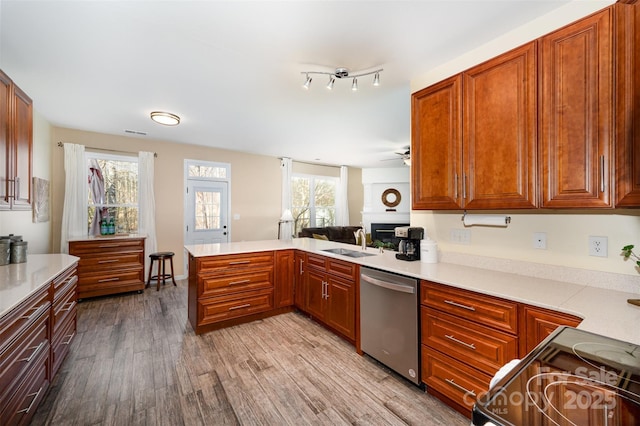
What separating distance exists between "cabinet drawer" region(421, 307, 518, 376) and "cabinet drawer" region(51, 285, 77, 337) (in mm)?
2727

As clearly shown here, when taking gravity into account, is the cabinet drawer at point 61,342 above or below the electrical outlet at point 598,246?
below

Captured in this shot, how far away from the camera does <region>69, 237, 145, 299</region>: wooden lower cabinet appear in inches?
152

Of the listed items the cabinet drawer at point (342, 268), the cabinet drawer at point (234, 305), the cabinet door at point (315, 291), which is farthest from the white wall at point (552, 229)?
the cabinet drawer at point (234, 305)

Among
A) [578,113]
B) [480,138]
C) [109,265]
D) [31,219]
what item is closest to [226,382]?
[480,138]

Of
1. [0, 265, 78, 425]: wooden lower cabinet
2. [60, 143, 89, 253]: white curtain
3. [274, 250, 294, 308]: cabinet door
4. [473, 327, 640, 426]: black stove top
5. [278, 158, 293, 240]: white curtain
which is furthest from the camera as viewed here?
[278, 158, 293, 240]: white curtain

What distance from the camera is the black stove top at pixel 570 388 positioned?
605 millimetres

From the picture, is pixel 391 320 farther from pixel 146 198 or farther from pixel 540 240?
pixel 146 198

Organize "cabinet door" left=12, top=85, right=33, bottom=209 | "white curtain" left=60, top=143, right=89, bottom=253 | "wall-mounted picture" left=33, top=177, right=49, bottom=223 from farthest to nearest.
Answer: "white curtain" left=60, top=143, right=89, bottom=253 → "wall-mounted picture" left=33, top=177, right=49, bottom=223 → "cabinet door" left=12, top=85, right=33, bottom=209

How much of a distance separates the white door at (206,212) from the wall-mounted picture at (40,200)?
6.28ft

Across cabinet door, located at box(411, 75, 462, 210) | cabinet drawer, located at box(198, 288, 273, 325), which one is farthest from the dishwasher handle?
cabinet drawer, located at box(198, 288, 273, 325)

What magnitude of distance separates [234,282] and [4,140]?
85.7 inches

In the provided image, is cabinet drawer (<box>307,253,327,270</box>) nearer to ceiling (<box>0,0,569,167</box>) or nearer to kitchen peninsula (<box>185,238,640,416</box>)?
kitchen peninsula (<box>185,238,640,416</box>)

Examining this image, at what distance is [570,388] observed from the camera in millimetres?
717

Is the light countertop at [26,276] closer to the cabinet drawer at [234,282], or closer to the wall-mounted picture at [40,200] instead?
the cabinet drawer at [234,282]
